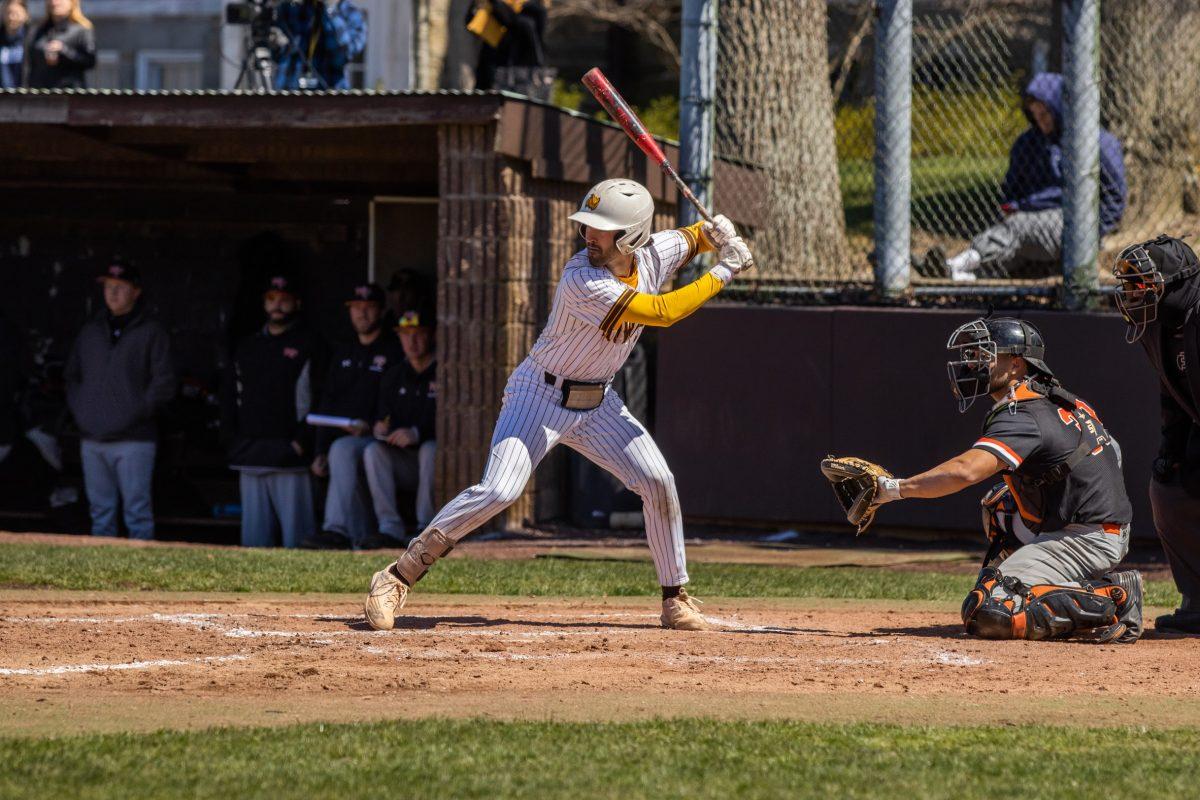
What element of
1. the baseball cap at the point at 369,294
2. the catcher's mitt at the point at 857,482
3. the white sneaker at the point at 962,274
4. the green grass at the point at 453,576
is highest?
the white sneaker at the point at 962,274

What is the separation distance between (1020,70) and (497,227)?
3.67m

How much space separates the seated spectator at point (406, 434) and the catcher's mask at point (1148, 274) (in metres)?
4.95

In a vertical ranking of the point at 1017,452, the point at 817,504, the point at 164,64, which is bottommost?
the point at 817,504

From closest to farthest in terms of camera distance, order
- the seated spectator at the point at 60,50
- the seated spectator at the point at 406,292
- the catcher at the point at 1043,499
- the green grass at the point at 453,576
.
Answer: the catcher at the point at 1043,499 → the green grass at the point at 453,576 → the seated spectator at the point at 406,292 → the seated spectator at the point at 60,50

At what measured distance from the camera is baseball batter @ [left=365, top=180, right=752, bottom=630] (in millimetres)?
5914

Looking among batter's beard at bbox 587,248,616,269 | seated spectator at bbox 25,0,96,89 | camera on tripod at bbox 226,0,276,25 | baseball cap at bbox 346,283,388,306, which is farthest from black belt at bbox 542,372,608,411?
seated spectator at bbox 25,0,96,89

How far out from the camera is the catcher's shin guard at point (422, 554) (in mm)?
6062

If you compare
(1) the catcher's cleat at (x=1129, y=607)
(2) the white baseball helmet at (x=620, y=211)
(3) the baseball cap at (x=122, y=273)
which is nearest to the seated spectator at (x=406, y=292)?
(3) the baseball cap at (x=122, y=273)

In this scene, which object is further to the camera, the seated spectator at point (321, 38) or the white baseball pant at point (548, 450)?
the seated spectator at point (321, 38)

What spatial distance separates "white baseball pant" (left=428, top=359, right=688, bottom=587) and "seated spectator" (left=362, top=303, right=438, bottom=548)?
12.4 feet

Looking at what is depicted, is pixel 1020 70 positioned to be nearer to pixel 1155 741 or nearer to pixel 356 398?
pixel 356 398

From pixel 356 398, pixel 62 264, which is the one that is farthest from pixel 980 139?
pixel 62 264

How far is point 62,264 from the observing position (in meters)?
12.8

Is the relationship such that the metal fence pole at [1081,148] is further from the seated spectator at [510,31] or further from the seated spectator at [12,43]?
the seated spectator at [12,43]
